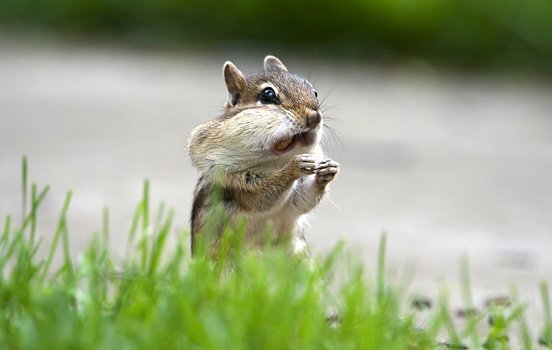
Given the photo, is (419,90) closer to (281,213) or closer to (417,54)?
(417,54)

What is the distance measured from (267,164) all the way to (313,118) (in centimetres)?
20

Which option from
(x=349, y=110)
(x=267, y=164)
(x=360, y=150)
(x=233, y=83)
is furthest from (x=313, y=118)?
(x=349, y=110)

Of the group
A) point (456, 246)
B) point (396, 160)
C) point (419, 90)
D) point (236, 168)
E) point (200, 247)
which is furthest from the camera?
point (419, 90)

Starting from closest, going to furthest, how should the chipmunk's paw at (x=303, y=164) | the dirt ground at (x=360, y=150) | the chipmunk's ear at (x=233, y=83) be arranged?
the chipmunk's paw at (x=303, y=164)
the chipmunk's ear at (x=233, y=83)
the dirt ground at (x=360, y=150)

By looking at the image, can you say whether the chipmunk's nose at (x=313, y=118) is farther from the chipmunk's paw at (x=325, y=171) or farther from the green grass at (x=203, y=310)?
the green grass at (x=203, y=310)

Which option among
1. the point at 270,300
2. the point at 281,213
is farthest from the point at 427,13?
the point at 270,300

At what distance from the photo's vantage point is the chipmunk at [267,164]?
3201mm

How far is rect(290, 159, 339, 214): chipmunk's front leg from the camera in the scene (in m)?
3.21

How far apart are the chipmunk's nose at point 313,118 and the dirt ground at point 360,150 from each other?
833 millimetres

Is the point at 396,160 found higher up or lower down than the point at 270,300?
higher up

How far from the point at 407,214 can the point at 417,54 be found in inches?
176

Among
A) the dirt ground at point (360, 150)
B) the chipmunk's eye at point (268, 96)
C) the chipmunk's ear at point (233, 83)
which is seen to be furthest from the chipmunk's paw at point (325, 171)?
the dirt ground at point (360, 150)

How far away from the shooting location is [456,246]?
516 cm

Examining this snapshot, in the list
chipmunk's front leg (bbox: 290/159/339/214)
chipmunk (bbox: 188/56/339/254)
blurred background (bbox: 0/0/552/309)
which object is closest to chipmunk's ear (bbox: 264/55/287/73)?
chipmunk (bbox: 188/56/339/254)
